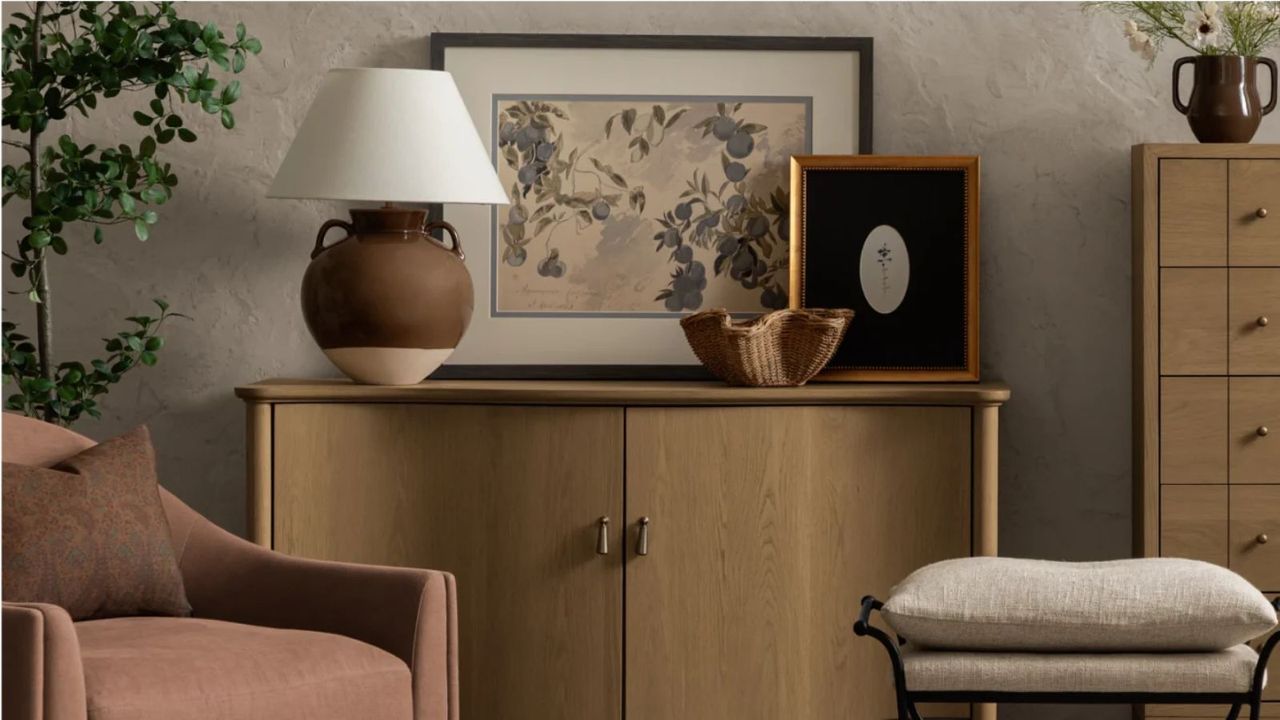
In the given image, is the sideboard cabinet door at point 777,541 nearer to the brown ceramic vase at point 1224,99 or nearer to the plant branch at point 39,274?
the brown ceramic vase at point 1224,99

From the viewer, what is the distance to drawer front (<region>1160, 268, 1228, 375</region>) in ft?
8.68

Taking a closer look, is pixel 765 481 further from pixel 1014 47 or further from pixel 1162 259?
pixel 1014 47

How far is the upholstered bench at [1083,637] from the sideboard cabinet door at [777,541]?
0.98 metres

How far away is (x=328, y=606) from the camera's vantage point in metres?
2.26

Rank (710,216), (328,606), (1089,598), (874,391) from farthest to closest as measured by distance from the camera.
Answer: (710,216) → (874,391) → (328,606) → (1089,598)

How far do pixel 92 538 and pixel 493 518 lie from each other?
0.73m

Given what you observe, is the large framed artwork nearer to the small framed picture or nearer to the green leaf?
the small framed picture

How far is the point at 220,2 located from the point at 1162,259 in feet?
6.69

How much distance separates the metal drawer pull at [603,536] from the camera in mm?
2578

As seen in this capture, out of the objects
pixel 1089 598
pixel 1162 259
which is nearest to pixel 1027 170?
pixel 1162 259

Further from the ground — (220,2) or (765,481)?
(220,2)

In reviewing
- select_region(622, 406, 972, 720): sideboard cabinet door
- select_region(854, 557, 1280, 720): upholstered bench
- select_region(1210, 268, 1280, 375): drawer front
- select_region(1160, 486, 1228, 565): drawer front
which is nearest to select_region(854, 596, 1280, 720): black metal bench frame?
select_region(854, 557, 1280, 720): upholstered bench

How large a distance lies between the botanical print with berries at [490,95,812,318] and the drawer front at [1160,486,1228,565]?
2.90 feet

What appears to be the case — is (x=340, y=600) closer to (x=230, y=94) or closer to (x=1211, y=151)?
(x=230, y=94)
